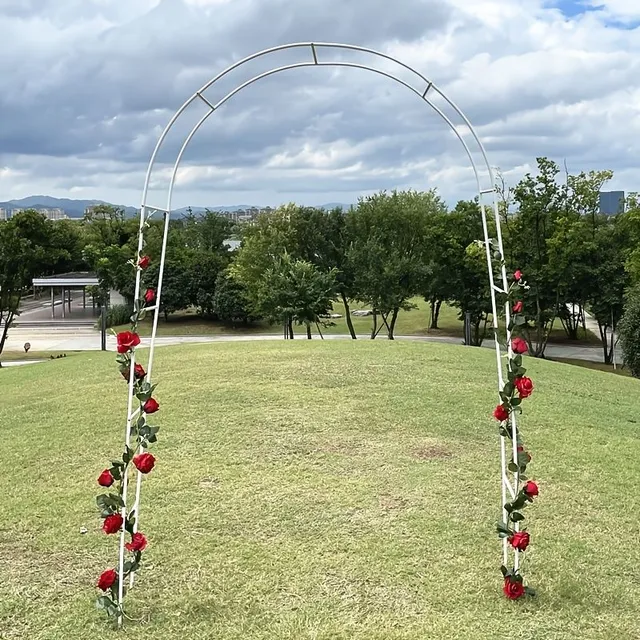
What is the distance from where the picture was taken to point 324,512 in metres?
4.54

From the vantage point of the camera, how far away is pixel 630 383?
34.0ft

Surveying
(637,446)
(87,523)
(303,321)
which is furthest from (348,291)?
(87,523)

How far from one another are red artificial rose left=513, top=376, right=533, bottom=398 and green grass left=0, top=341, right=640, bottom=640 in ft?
3.65

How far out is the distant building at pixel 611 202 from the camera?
22.0 metres

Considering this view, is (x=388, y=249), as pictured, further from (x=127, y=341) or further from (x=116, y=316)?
(x=127, y=341)

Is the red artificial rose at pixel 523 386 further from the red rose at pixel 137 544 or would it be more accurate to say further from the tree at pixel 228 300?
the tree at pixel 228 300

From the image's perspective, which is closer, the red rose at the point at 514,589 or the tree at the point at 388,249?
the red rose at the point at 514,589

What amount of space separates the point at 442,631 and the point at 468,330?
1519cm

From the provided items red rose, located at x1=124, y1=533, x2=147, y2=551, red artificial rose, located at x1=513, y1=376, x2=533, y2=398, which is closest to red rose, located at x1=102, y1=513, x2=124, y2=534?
red rose, located at x1=124, y1=533, x2=147, y2=551

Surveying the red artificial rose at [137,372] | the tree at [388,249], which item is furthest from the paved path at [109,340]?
the red artificial rose at [137,372]

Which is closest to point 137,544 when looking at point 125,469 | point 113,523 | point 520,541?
point 113,523

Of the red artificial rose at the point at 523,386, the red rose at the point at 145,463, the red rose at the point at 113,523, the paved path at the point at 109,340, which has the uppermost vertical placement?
the red artificial rose at the point at 523,386

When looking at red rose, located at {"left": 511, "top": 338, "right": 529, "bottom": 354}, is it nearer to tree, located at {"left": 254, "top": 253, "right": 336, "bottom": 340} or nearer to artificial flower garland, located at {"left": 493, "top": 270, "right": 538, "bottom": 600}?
artificial flower garland, located at {"left": 493, "top": 270, "right": 538, "bottom": 600}

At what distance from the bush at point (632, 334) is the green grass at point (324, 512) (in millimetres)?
8606
